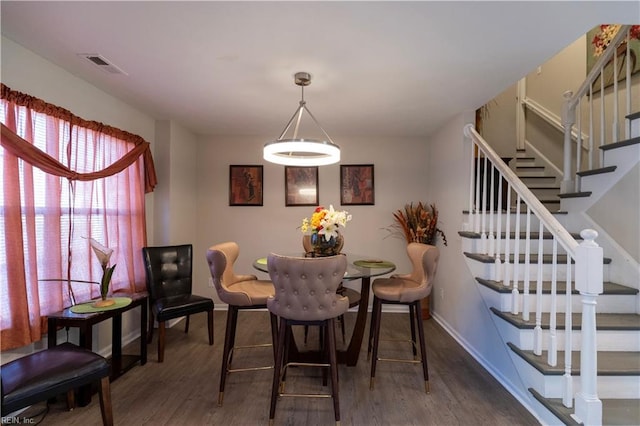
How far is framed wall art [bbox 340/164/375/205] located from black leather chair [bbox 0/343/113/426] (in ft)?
10.4

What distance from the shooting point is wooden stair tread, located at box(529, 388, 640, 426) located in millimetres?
1785

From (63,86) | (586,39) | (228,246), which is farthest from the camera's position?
(586,39)

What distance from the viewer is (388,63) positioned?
216 cm

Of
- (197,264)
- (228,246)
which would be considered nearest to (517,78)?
(228,246)

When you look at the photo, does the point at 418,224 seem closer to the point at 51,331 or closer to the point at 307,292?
the point at 307,292

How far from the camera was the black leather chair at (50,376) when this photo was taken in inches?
Result: 58.3

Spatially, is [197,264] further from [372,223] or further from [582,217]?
[582,217]

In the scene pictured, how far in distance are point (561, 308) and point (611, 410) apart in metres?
0.70

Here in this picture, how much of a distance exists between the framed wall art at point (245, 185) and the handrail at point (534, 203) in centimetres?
263

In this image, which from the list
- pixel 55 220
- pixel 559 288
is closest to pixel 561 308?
pixel 559 288

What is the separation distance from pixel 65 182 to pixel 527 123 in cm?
524

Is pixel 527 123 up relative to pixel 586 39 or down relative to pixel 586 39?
down

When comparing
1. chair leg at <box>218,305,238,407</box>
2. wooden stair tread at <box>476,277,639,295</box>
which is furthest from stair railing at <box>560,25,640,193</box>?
chair leg at <box>218,305,238,407</box>

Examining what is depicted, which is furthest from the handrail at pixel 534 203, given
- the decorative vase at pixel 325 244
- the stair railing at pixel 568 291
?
the decorative vase at pixel 325 244
